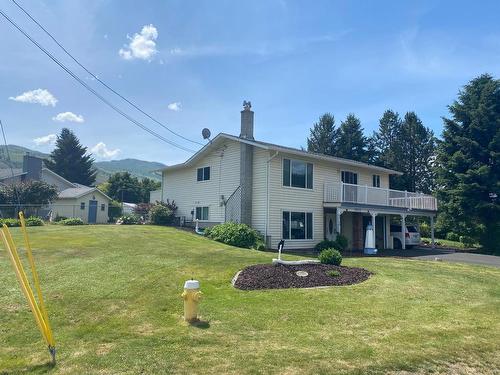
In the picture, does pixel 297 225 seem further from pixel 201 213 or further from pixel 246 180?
pixel 201 213

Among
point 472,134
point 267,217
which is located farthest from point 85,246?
point 472,134

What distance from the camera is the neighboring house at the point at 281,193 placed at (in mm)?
20859

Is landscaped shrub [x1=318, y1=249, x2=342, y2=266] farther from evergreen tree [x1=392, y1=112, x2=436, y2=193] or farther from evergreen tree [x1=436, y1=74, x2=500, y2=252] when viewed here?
evergreen tree [x1=392, y1=112, x2=436, y2=193]

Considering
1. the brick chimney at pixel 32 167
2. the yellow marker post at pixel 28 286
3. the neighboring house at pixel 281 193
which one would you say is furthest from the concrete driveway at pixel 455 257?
the brick chimney at pixel 32 167

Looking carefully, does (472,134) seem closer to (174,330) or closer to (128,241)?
(128,241)

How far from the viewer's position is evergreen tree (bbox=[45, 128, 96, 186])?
63.0 m

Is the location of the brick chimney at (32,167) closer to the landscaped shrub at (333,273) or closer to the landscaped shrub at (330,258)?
the landscaped shrub at (330,258)

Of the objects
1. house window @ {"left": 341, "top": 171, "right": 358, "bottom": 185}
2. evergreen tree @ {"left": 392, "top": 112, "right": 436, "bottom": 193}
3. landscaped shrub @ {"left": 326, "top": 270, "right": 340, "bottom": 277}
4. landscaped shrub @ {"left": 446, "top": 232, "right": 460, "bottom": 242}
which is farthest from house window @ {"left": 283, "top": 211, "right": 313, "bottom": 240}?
evergreen tree @ {"left": 392, "top": 112, "right": 436, "bottom": 193}

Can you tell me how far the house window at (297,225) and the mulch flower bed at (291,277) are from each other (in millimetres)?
9137

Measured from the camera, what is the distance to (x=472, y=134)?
1180 inches

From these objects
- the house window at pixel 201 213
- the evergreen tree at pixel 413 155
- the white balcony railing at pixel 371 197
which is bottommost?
the house window at pixel 201 213

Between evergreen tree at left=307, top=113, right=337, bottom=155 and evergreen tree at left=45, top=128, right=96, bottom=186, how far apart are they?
3511 centimetres

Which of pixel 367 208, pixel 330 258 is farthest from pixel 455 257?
pixel 330 258

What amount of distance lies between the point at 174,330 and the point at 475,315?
5991mm
